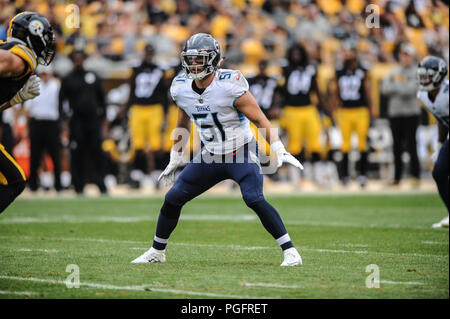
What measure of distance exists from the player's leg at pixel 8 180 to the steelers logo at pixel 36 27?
838 mm

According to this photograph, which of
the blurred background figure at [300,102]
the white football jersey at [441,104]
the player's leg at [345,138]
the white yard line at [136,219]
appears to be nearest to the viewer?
the white football jersey at [441,104]

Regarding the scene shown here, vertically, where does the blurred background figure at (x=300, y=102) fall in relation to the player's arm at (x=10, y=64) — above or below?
below

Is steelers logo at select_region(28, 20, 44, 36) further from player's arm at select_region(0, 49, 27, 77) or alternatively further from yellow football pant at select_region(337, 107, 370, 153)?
yellow football pant at select_region(337, 107, 370, 153)

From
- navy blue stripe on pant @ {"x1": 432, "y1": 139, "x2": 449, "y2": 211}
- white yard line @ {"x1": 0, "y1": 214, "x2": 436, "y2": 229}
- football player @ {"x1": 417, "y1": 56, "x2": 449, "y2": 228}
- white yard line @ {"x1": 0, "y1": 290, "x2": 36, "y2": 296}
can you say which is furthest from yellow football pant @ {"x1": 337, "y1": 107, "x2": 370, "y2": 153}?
white yard line @ {"x1": 0, "y1": 290, "x2": 36, "y2": 296}

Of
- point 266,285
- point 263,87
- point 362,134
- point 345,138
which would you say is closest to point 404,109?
point 362,134

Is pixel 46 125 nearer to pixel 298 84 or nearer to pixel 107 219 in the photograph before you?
pixel 107 219

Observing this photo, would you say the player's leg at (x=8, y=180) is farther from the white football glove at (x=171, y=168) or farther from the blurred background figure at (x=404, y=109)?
the blurred background figure at (x=404, y=109)

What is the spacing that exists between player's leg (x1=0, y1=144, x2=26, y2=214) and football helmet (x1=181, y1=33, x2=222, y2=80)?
1.46 m

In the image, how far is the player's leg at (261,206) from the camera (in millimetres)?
5805

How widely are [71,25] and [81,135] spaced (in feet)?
15.4

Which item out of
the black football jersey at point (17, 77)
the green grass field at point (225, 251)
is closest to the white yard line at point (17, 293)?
the green grass field at point (225, 251)

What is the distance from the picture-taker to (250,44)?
59.0ft

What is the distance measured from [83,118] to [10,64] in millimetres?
8288
